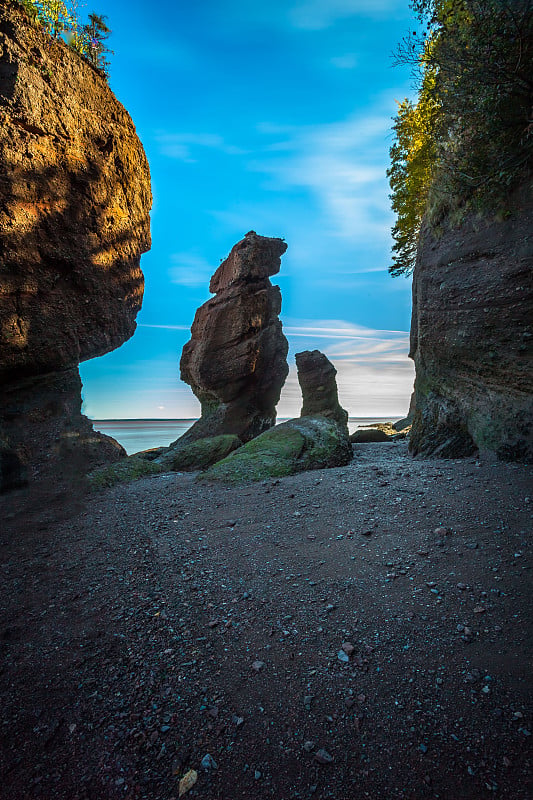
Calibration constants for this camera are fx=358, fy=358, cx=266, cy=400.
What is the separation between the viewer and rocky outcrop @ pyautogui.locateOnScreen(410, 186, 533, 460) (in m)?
7.52

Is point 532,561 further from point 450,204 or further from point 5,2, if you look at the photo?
point 5,2

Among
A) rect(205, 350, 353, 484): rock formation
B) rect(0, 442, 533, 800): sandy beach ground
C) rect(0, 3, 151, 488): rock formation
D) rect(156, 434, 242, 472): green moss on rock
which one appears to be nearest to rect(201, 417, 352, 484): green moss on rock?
rect(205, 350, 353, 484): rock formation

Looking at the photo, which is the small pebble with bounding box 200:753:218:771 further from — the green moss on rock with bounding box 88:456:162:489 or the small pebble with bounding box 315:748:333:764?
the green moss on rock with bounding box 88:456:162:489

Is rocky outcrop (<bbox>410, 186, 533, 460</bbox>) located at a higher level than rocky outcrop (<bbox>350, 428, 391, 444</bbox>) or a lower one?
higher

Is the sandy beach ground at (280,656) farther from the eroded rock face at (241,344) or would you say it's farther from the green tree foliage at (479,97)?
the eroded rock face at (241,344)

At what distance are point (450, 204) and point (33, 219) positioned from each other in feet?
32.1

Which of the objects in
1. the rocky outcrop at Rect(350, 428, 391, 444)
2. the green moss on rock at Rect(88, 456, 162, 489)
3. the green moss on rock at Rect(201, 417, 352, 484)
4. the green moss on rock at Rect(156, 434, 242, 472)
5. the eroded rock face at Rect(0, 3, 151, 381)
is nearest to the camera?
the eroded rock face at Rect(0, 3, 151, 381)

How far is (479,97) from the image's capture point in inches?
279

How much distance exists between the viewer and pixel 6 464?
26.1 ft

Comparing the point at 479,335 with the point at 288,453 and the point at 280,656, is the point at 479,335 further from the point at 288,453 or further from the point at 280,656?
the point at 280,656

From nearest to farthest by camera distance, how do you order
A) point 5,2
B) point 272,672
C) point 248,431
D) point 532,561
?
point 272,672 → point 532,561 → point 5,2 → point 248,431

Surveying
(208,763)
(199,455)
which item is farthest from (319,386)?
(208,763)

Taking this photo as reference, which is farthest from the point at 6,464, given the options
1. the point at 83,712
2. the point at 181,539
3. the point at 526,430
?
the point at 526,430

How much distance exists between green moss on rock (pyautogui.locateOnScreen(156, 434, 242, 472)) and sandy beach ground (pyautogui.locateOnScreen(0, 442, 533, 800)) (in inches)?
256
